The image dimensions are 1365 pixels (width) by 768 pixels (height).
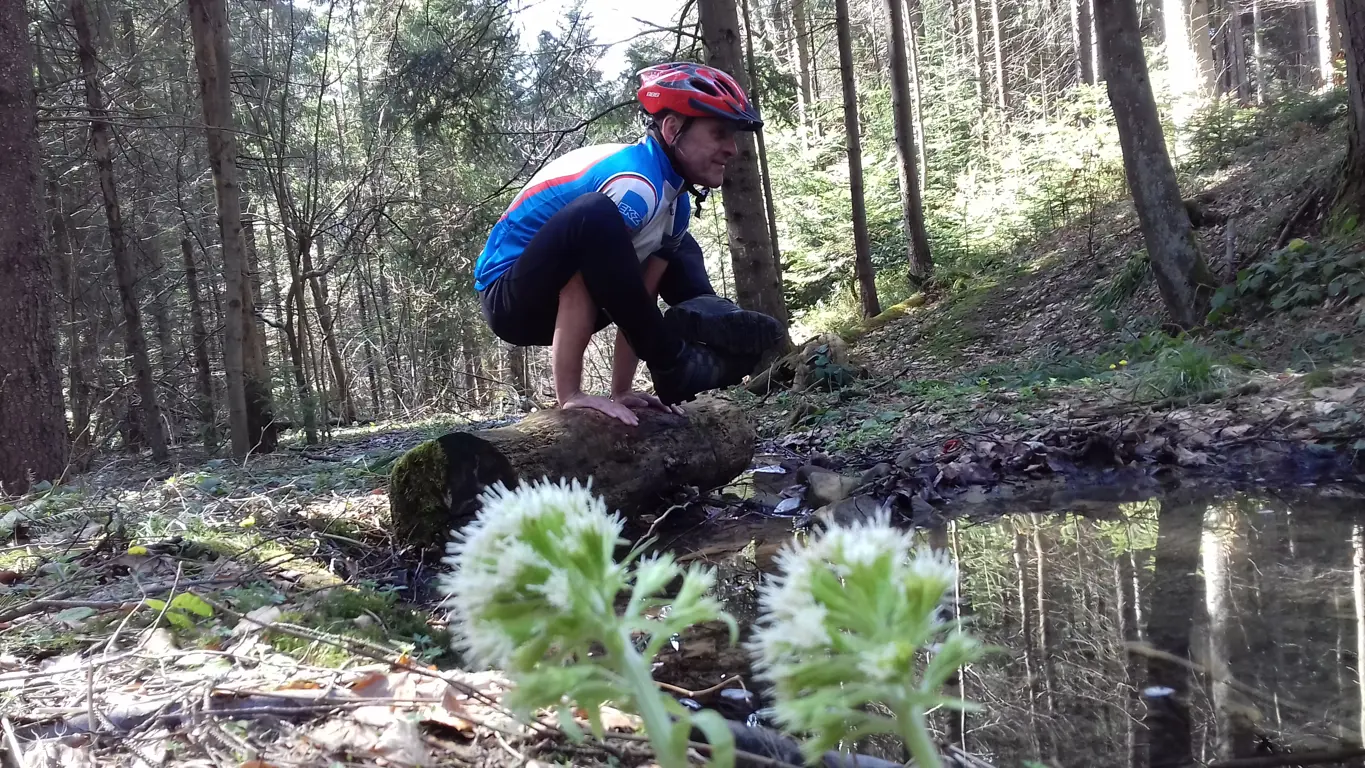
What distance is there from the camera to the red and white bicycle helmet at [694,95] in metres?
3.44

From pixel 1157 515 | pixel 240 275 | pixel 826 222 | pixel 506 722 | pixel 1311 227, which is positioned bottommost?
pixel 1157 515

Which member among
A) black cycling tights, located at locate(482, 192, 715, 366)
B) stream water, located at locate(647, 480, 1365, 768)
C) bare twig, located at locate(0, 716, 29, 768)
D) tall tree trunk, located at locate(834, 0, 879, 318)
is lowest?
stream water, located at locate(647, 480, 1365, 768)

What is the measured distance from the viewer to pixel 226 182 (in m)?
8.13

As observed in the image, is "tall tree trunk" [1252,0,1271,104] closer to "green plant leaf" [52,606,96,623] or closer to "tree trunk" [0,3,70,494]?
"tree trunk" [0,3,70,494]

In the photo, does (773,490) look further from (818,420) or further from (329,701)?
(329,701)

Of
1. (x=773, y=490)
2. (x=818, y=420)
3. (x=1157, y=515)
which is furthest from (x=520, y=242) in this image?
(x=818, y=420)

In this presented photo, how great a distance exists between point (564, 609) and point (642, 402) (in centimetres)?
320

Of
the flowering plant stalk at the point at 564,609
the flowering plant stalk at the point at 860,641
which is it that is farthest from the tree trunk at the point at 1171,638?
the flowering plant stalk at the point at 564,609

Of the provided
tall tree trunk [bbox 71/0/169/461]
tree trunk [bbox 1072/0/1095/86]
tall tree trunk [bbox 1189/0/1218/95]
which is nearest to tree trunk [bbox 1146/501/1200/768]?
tall tree trunk [bbox 71/0/169/461]

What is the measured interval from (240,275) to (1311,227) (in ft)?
33.0

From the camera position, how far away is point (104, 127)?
894cm

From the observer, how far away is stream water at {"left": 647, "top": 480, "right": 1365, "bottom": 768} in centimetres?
153

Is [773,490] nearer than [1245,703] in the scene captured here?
No

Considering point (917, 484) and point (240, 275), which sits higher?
point (240, 275)
